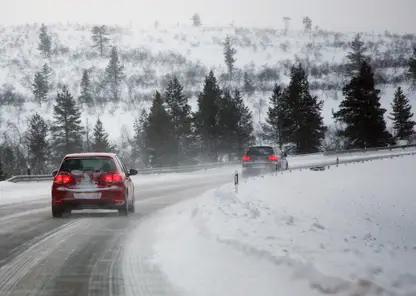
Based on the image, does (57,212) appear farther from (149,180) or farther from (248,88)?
(248,88)

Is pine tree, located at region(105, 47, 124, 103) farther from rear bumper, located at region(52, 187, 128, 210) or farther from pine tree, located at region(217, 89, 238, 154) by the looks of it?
rear bumper, located at region(52, 187, 128, 210)

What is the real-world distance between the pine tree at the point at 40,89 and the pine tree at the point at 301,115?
8051 cm

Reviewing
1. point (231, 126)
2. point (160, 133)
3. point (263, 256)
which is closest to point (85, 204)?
point (263, 256)

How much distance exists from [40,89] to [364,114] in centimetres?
9057

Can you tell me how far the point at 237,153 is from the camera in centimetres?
7825

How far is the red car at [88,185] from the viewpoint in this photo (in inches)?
565

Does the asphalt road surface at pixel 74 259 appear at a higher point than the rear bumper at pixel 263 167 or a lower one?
lower

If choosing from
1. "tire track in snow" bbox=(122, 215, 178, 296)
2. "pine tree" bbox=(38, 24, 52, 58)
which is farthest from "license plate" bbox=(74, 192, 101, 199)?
"pine tree" bbox=(38, 24, 52, 58)

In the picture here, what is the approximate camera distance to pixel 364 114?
6888cm

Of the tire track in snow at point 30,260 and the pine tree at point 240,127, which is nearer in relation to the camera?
the tire track in snow at point 30,260

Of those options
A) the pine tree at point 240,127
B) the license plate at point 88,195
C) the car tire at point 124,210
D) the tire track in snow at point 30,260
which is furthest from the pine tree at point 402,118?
the tire track in snow at point 30,260

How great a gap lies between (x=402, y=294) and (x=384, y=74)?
169 m

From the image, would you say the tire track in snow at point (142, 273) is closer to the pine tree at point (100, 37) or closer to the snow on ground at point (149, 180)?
the snow on ground at point (149, 180)

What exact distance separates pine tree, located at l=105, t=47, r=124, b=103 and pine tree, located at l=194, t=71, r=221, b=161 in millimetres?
76688
